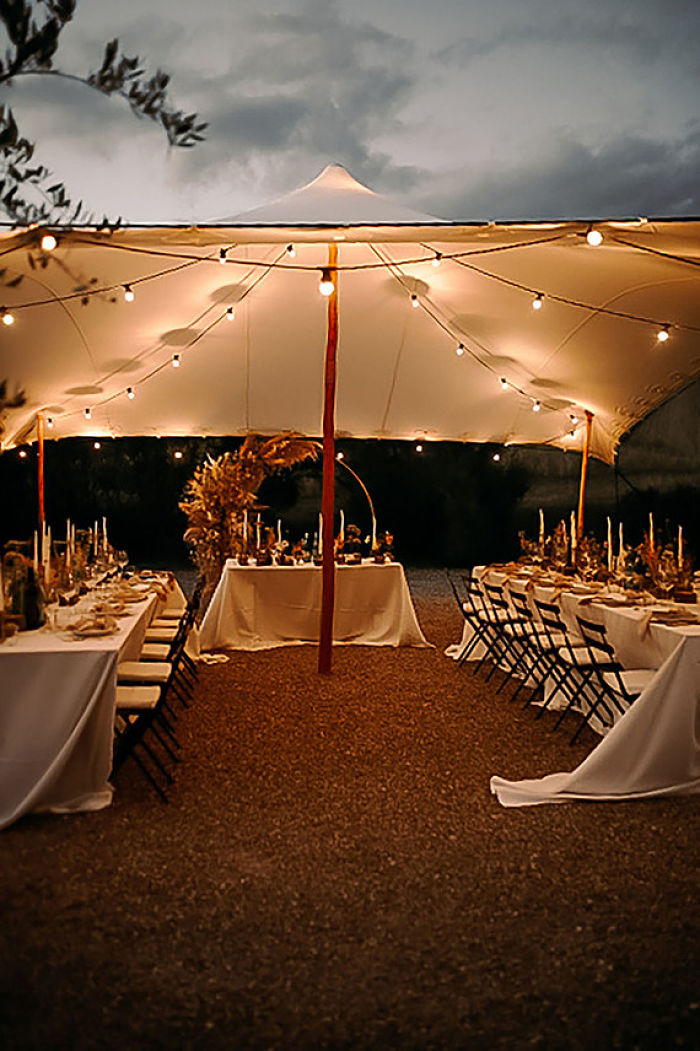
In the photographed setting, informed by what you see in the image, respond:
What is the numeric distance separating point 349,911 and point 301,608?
19.5 ft

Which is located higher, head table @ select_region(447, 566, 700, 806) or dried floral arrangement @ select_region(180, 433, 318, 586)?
dried floral arrangement @ select_region(180, 433, 318, 586)

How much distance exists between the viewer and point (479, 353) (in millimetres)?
9727

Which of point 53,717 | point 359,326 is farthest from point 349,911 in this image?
point 359,326

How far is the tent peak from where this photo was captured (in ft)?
20.4

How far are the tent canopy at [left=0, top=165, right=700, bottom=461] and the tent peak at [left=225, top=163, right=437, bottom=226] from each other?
30 mm

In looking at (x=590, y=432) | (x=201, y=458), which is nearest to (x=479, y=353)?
(x=590, y=432)

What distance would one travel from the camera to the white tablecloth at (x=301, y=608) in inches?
346

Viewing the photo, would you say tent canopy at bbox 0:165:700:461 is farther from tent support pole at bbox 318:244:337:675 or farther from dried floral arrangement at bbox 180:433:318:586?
dried floral arrangement at bbox 180:433:318:586

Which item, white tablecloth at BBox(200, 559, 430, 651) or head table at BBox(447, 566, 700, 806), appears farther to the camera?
white tablecloth at BBox(200, 559, 430, 651)

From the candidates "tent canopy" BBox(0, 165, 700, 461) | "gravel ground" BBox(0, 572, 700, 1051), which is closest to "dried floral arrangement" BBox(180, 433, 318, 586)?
"tent canopy" BBox(0, 165, 700, 461)

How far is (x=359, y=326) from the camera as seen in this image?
9.47m

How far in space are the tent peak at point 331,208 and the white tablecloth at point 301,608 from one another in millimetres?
3300

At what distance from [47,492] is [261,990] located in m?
17.4

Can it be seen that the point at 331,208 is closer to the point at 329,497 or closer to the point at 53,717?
the point at 329,497
